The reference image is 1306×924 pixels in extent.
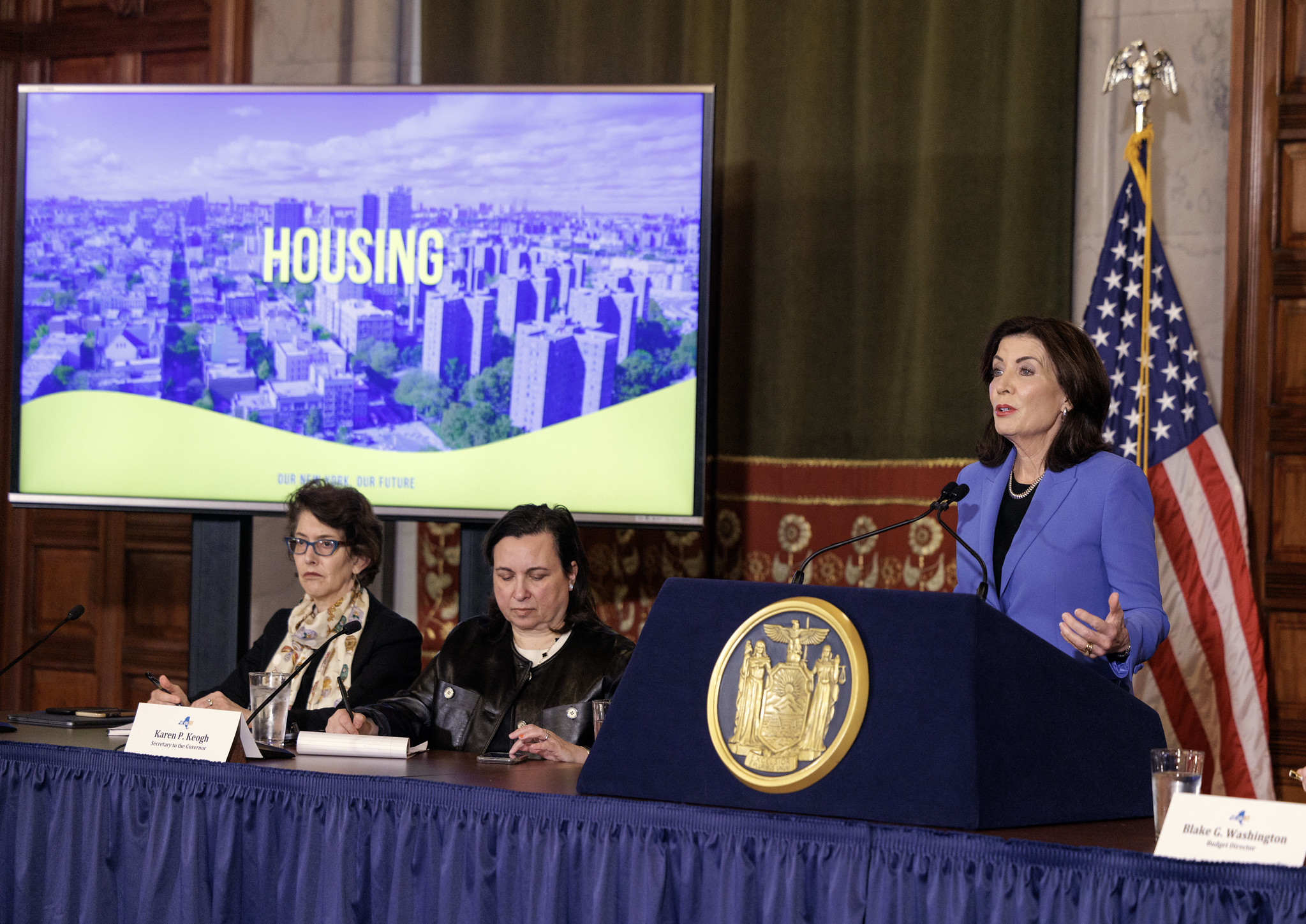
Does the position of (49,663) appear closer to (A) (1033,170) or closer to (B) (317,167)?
A: (B) (317,167)

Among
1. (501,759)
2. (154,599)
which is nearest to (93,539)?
(154,599)

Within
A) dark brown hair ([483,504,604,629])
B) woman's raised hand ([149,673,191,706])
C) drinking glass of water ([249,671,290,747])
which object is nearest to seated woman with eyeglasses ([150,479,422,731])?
dark brown hair ([483,504,604,629])

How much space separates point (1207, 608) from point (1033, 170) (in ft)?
4.56

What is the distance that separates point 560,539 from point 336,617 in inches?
23.8

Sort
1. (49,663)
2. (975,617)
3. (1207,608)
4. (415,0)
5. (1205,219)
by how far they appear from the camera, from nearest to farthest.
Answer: (975,617) → (1207,608) → (1205,219) → (415,0) → (49,663)

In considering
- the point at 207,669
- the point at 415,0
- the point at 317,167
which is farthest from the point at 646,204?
the point at 207,669

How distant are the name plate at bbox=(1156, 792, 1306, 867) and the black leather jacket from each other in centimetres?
134

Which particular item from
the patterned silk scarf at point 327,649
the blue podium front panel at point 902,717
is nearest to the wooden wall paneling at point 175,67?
the patterned silk scarf at point 327,649

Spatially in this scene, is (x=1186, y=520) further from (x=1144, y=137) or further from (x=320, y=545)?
(x=320, y=545)

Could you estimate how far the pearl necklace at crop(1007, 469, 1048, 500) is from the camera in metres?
2.24

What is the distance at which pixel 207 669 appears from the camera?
12.7 feet

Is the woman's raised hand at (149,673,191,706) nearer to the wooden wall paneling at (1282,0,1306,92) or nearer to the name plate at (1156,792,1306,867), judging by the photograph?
the name plate at (1156,792,1306,867)

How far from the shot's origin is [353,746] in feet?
7.01

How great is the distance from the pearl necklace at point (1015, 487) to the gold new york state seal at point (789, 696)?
76 centimetres
